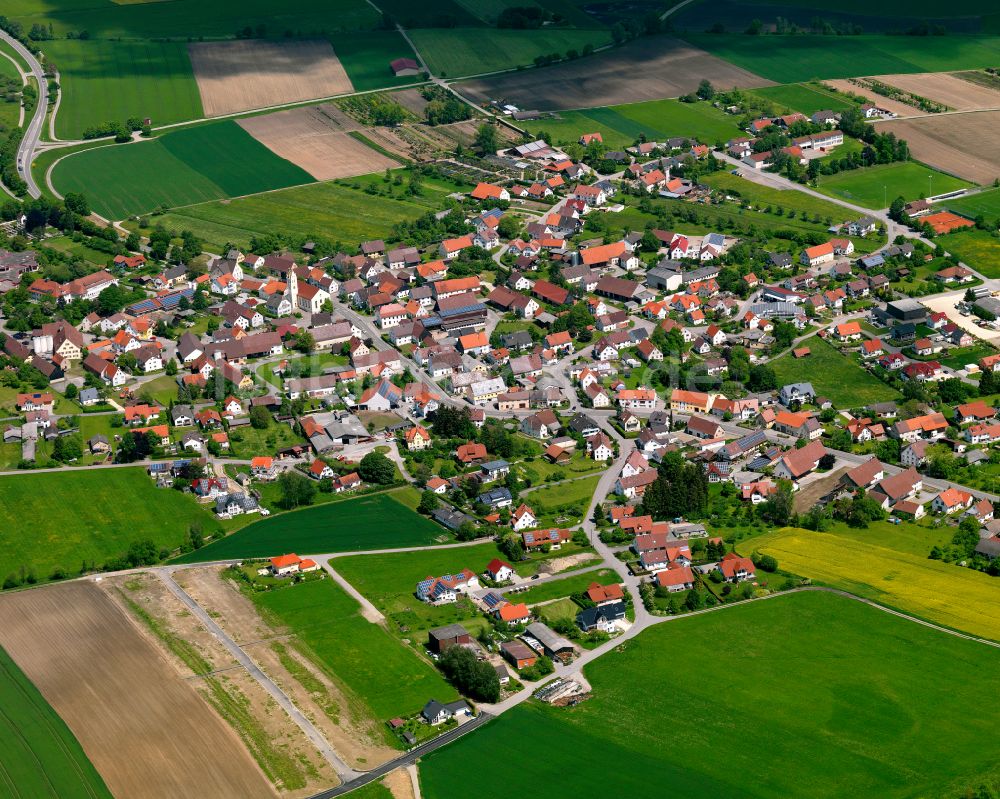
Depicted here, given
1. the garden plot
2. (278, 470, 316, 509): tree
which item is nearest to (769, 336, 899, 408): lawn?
(278, 470, 316, 509): tree

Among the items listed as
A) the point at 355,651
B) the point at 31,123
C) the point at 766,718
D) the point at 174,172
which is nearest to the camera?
the point at 766,718

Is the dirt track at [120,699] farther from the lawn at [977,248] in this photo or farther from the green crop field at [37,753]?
the lawn at [977,248]

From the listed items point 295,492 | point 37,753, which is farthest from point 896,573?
point 37,753

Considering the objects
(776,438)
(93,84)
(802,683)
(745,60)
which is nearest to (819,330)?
(776,438)

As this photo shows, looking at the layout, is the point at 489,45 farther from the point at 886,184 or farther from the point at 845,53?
the point at 886,184

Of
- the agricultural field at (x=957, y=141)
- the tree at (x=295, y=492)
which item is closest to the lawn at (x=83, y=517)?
the tree at (x=295, y=492)

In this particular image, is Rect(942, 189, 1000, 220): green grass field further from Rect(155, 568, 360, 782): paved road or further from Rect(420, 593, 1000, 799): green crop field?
Rect(155, 568, 360, 782): paved road

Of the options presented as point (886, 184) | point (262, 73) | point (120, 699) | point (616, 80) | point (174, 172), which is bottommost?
point (120, 699)
